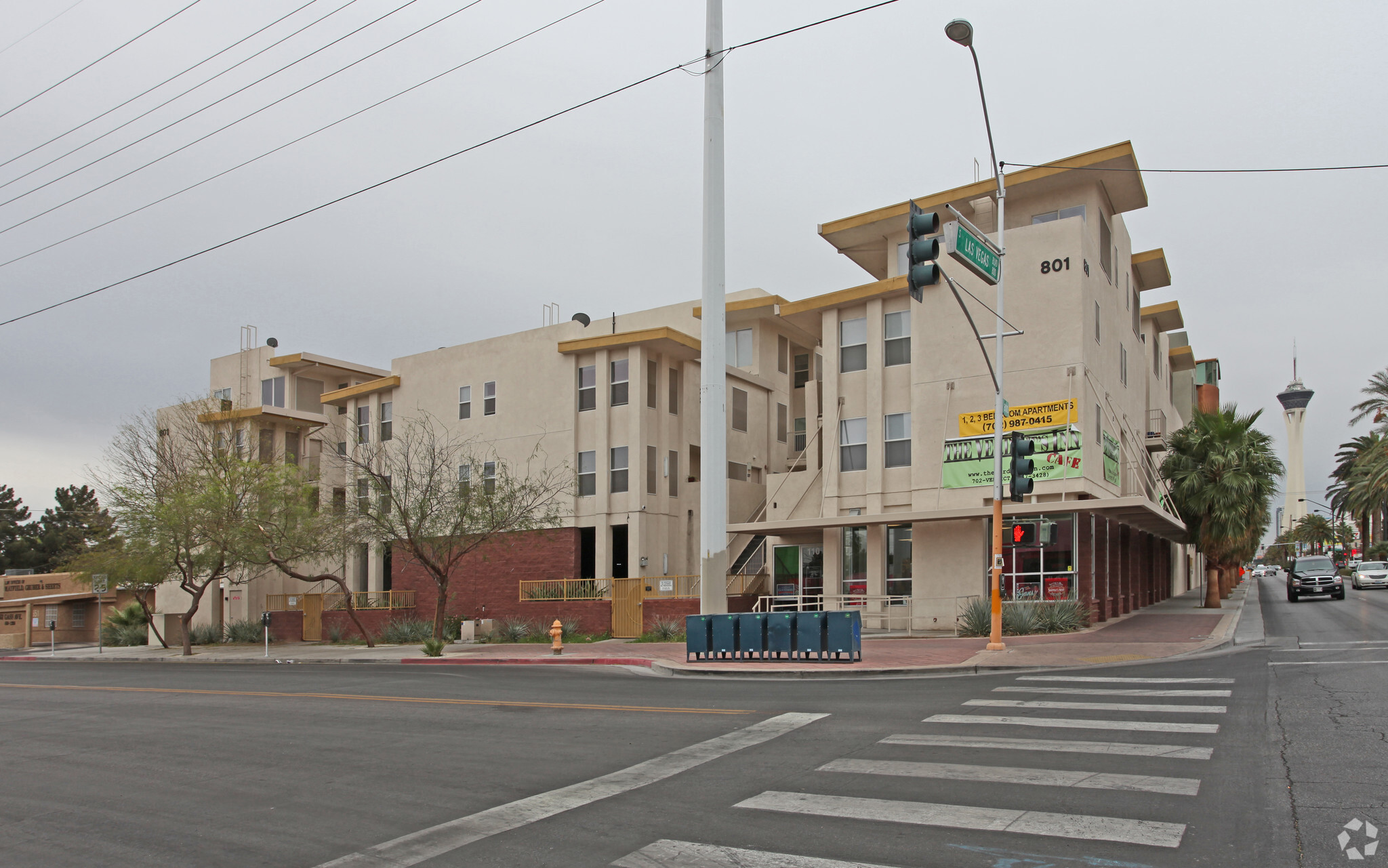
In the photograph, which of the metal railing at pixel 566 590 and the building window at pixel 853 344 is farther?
the metal railing at pixel 566 590

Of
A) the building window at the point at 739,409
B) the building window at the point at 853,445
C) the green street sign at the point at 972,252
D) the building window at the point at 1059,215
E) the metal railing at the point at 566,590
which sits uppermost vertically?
the building window at the point at 1059,215

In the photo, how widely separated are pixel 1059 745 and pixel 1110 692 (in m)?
4.10

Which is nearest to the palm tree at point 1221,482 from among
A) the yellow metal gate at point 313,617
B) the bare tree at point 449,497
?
the bare tree at point 449,497

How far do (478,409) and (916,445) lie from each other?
702 inches

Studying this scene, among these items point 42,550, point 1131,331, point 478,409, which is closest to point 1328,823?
point 1131,331

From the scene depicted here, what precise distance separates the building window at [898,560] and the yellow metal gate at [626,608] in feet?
25.6

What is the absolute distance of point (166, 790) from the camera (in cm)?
933

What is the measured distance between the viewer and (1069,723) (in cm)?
1059

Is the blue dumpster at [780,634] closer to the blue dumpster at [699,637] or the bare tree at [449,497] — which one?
the blue dumpster at [699,637]

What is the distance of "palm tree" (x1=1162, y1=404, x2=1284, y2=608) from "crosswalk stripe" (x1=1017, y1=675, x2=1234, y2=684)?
68.5ft

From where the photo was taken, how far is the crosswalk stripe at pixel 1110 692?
1249 cm

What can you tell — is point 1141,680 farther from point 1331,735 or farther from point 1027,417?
point 1027,417

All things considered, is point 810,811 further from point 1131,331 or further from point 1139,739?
point 1131,331

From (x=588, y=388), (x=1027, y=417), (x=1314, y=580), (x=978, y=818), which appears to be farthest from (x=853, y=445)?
(x=1314, y=580)
